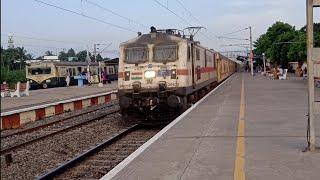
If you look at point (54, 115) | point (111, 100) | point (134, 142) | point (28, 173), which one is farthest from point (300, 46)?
point (28, 173)

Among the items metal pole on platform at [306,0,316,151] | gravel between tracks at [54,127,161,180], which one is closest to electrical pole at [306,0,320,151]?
metal pole on platform at [306,0,316,151]

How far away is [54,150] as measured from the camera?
12508 mm

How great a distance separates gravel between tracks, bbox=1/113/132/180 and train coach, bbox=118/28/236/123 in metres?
1.11

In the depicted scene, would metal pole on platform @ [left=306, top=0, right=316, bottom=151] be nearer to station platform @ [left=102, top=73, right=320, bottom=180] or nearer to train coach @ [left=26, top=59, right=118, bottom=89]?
station platform @ [left=102, top=73, right=320, bottom=180]

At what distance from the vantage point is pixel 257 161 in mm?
7922

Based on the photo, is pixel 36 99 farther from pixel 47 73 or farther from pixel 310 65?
pixel 310 65

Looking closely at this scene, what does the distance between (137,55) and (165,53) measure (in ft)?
3.12

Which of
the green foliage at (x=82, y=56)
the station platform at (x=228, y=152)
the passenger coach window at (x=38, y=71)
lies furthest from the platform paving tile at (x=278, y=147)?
the green foliage at (x=82, y=56)

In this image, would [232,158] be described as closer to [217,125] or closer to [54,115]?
[217,125]

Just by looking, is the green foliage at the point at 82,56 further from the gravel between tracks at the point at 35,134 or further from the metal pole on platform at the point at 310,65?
the metal pole on platform at the point at 310,65

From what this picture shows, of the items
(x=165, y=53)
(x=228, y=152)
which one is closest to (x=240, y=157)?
(x=228, y=152)

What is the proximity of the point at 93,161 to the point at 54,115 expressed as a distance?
11.7m

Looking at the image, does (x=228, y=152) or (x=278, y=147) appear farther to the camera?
(x=278, y=147)

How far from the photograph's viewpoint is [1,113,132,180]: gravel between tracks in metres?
9.99
